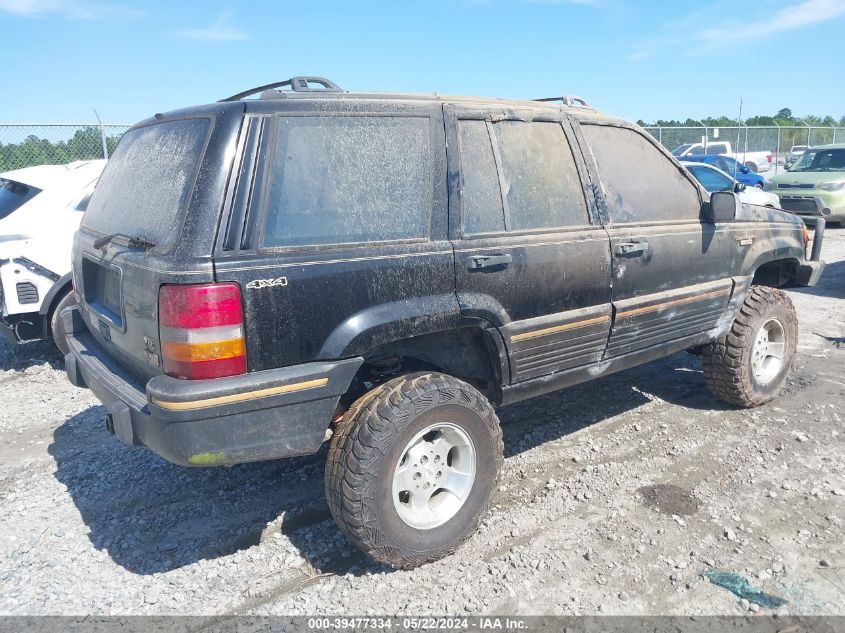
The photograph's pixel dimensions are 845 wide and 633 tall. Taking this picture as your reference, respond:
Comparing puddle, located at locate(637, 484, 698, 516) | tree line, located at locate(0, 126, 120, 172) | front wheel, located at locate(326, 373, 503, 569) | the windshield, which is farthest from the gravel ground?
the windshield

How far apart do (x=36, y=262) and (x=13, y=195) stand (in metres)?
1.04

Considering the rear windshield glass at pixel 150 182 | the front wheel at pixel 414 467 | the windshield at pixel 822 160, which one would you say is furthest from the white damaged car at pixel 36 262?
the windshield at pixel 822 160

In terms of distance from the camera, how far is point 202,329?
2.52 meters

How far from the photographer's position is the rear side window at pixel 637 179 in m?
3.87

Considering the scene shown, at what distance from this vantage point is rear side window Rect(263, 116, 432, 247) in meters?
2.73

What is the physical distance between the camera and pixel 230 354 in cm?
257

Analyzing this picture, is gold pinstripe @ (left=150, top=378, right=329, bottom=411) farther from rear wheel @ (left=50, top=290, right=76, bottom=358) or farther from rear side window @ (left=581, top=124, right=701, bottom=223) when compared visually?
rear wheel @ (left=50, top=290, right=76, bottom=358)

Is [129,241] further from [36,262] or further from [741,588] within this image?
Result: [36,262]

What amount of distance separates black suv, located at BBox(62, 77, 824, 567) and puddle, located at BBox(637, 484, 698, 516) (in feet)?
2.36

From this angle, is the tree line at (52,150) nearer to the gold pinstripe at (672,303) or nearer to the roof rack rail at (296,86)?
the roof rack rail at (296,86)

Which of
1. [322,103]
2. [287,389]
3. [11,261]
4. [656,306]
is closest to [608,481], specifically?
[656,306]

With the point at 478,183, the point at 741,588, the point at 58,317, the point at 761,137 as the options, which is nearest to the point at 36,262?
the point at 58,317

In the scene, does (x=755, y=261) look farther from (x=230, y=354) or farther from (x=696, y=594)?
(x=230, y=354)

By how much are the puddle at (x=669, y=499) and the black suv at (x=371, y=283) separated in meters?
0.72
